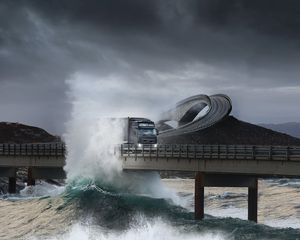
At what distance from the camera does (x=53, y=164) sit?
75438 mm

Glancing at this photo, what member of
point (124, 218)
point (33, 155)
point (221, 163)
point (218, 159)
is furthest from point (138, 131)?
point (221, 163)

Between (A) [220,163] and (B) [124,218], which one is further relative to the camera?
(A) [220,163]

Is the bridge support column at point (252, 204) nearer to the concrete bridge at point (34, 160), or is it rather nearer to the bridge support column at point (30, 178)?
the concrete bridge at point (34, 160)

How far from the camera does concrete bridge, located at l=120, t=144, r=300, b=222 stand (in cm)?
5150

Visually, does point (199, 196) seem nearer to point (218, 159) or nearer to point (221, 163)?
point (221, 163)

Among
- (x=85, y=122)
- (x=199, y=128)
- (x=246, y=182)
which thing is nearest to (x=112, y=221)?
(x=246, y=182)

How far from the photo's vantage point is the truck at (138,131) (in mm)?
72188

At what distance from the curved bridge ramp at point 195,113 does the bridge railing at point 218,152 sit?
11212 centimetres

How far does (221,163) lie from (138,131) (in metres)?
18.2

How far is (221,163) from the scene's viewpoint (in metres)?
55.9

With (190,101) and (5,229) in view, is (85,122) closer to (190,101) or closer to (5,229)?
(5,229)

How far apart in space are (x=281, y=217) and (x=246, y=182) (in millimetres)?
9300

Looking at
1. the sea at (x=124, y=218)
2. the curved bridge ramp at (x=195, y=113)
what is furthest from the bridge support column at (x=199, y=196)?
the curved bridge ramp at (x=195, y=113)

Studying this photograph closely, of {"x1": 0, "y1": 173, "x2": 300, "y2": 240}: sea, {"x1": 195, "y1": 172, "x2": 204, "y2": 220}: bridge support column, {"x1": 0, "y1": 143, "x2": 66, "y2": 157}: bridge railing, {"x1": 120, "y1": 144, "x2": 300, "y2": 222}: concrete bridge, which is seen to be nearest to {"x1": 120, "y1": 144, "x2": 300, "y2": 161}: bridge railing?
{"x1": 120, "y1": 144, "x2": 300, "y2": 222}: concrete bridge
